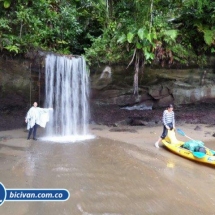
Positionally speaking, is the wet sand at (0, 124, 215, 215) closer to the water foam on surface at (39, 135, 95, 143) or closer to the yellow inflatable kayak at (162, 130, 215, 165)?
the yellow inflatable kayak at (162, 130, 215, 165)

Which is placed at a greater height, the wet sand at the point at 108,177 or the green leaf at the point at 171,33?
the green leaf at the point at 171,33

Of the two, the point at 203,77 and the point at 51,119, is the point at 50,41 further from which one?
the point at 203,77

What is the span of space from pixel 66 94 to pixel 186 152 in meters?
5.94

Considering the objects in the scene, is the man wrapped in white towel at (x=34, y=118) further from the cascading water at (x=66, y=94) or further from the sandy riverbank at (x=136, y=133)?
the cascading water at (x=66, y=94)

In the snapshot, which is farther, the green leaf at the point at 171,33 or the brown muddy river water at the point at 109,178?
the green leaf at the point at 171,33

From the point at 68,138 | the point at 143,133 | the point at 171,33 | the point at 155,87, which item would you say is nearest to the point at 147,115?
the point at 155,87

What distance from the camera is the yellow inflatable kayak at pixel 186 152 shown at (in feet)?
22.1

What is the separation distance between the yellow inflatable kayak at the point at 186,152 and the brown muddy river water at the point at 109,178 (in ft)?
0.50

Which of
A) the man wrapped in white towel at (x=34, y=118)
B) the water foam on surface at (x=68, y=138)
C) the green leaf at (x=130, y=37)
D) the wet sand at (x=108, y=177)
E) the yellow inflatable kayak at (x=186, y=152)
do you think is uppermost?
the green leaf at (x=130, y=37)

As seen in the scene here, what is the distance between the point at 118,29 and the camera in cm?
1205

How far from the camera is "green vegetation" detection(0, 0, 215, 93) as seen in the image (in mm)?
10945

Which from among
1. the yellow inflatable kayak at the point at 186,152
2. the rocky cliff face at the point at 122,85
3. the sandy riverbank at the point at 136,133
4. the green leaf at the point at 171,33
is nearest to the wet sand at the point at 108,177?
the yellow inflatable kayak at the point at 186,152

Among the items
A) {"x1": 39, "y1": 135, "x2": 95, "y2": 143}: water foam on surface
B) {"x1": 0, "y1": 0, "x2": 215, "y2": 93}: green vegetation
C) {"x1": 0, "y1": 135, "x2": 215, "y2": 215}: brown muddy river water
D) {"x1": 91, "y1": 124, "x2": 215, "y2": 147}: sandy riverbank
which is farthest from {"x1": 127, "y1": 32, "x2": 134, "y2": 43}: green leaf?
{"x1": 0, "y1": 135, "x2": 215, "y2": 215}: brown muddy river water

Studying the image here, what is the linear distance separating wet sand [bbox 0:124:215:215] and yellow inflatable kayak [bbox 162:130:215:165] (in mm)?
154
